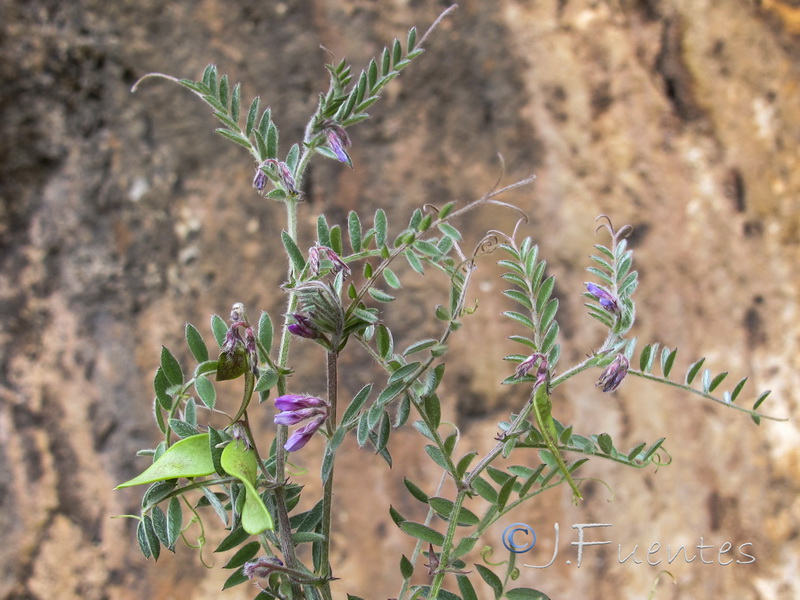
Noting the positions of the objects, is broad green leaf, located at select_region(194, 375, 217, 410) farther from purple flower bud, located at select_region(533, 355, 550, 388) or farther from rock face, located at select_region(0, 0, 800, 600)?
rock face, located at select_region(0, 0, 800, 600)

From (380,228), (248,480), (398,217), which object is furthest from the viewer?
(398,217)

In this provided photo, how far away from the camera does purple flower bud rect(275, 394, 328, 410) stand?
1.20 ft

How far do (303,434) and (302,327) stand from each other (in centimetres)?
6

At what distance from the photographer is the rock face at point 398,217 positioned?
127 cm

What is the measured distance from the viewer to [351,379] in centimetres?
131

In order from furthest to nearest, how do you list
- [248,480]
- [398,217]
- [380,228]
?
[398,217] → [380,228] → [248,480]

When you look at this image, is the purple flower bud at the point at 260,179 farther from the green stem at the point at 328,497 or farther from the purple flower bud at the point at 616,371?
the purple flower bud at the point at 616,371

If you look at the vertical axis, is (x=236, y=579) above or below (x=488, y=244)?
below

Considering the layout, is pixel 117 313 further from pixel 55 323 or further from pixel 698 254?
pixel 698 254

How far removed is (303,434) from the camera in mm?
371

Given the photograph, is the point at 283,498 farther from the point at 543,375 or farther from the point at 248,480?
the point at 543,375

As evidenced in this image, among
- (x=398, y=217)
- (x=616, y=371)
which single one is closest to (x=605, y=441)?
(x=616, y=371)

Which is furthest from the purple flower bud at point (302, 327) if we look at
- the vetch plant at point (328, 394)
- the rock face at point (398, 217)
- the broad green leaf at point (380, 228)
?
the rock face at point (398, 217)

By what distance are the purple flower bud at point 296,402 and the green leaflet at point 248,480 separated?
0.09ft
